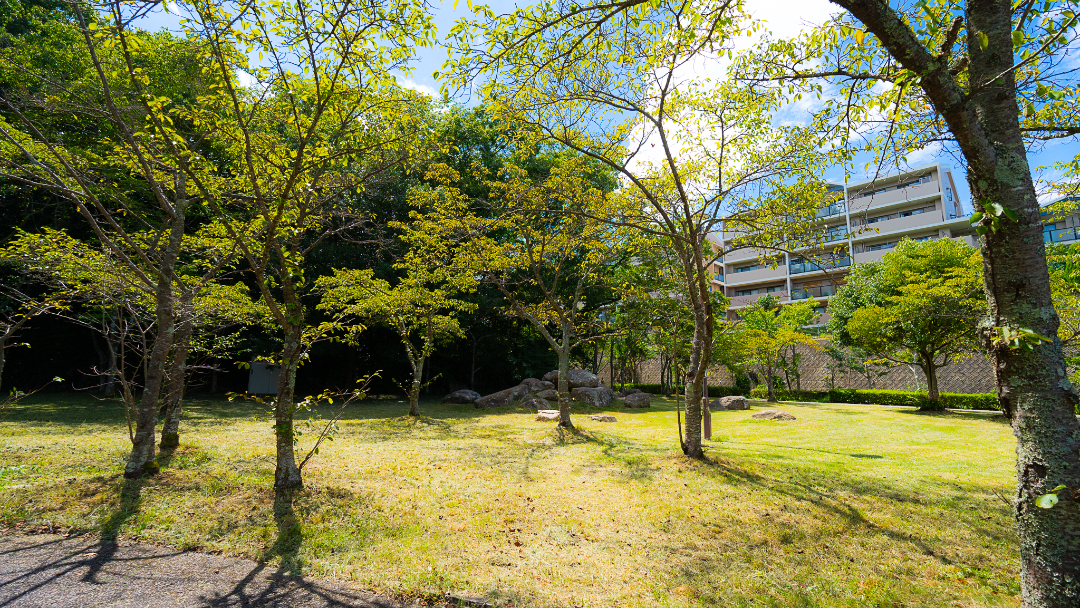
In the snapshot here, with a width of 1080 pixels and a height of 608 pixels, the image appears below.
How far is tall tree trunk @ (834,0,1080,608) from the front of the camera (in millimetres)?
2137

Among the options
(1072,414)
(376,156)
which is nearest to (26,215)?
(376,156)

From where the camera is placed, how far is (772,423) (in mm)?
12336

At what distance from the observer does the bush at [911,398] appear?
16469 mm

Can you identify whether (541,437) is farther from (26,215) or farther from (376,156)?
(26,215)

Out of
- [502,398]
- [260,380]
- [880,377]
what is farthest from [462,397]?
[880,377]

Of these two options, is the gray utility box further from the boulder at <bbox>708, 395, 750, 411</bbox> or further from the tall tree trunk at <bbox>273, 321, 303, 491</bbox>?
the tall tree trunk at <bbox>273, 321, 303, 491</bbox>

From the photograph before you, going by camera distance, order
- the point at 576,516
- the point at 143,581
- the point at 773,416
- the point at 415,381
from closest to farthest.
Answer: the point at 143,581
the point at 576,516
the point at 415,381
the point at 773,416

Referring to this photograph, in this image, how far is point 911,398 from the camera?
1845 cm

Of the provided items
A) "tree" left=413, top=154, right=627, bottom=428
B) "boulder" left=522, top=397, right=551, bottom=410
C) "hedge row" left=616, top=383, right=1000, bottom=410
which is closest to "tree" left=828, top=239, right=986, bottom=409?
"hedge row" left=616, top=383, right=1000, bottom=410

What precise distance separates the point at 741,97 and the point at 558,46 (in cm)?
263

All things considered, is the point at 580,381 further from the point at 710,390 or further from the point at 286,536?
the point at 286,536

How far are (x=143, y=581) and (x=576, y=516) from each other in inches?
127

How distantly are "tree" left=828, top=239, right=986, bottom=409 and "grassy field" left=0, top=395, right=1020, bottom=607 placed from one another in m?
6.98

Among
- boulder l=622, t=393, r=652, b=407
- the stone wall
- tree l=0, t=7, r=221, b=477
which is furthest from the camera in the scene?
the stone wall
